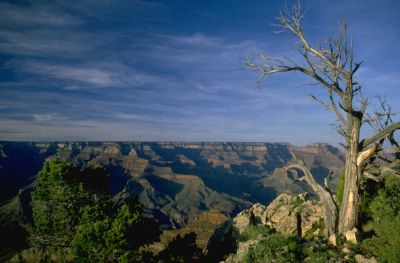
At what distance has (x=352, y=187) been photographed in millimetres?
16766

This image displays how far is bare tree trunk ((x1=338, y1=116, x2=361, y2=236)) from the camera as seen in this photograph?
54.3 feet

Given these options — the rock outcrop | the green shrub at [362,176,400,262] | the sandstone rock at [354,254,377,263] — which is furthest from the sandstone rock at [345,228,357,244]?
the rock outcrop

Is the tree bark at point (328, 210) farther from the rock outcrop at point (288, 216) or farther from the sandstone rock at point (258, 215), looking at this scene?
the sandstone rock at point (258, 215)

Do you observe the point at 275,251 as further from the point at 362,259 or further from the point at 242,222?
the point at 242,222

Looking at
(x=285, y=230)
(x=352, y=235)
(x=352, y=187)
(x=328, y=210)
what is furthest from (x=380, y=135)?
(x=285, y=230)

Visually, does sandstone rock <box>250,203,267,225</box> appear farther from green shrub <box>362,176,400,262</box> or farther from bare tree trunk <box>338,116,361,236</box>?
bare tree trunk <box>338,116,361,236</box>

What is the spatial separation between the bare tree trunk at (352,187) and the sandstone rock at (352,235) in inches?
11.2

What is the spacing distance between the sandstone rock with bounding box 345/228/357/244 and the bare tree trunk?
284 mm

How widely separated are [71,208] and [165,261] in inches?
392

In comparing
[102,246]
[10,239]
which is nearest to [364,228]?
[102,246]

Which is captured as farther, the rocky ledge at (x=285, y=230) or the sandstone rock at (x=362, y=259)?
the rocky ledge at (x=285, y=230)

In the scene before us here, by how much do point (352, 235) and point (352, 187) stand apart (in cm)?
232

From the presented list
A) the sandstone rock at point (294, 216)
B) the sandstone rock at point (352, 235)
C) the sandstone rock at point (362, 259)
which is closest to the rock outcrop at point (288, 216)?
the sandstone rock at point (294, 216)

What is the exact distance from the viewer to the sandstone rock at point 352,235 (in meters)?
15.9
